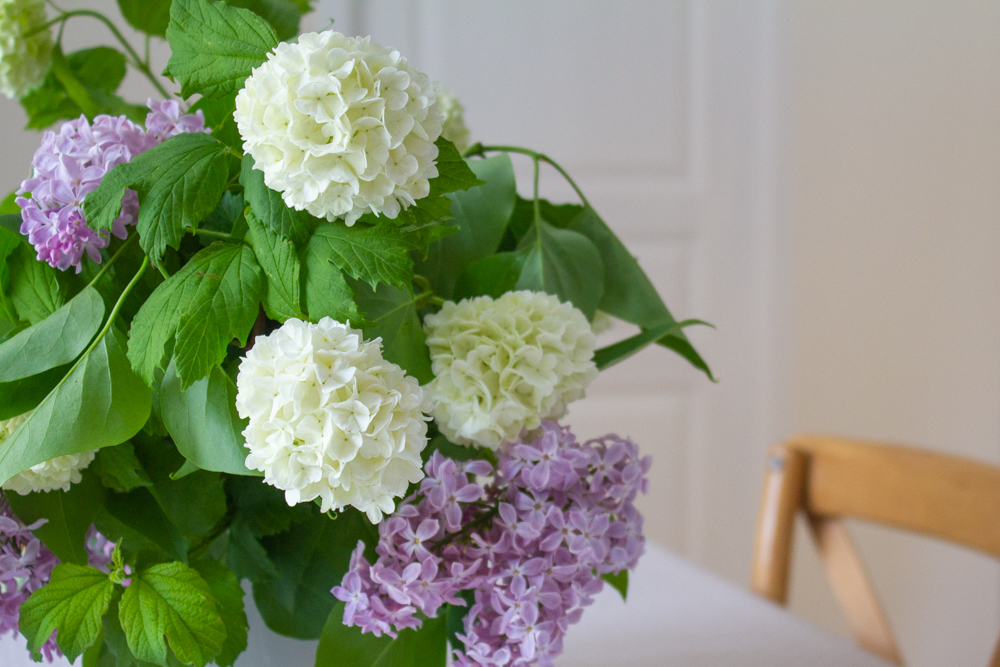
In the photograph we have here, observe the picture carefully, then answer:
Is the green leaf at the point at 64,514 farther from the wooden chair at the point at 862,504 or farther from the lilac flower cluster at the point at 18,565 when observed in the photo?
the wooden chair at the point at 862,504

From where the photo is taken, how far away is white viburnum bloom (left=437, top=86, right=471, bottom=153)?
0.49 m

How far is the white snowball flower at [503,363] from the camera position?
348 mm

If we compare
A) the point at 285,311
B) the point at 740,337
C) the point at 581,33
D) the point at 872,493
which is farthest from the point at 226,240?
the point at 740,337

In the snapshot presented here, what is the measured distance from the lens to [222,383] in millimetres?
319

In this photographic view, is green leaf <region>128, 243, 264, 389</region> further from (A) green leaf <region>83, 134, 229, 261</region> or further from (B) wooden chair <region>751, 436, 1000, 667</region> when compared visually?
(B) wooden chair <region>751, 436, 1000, 667</region>

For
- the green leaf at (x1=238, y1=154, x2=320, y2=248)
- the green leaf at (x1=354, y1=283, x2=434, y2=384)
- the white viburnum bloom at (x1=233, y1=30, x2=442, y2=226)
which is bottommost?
the green leaf at (x1=354, y1=283, x2=434, y2=384)

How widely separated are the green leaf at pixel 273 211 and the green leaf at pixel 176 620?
0.13m

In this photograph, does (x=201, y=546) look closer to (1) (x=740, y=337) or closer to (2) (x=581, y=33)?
(2) (x=581, y=33)

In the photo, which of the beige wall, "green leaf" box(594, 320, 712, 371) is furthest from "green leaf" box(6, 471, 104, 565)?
the beige wall

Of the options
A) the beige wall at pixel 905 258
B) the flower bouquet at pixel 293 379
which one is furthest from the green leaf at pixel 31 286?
the beige wall at pixel 905 258

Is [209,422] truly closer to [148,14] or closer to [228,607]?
[228,607]

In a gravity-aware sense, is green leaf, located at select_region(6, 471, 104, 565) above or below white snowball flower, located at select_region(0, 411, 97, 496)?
below

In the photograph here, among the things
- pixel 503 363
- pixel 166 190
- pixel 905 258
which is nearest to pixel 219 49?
pixel 166 190

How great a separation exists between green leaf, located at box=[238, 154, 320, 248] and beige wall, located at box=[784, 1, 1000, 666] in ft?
5.59
